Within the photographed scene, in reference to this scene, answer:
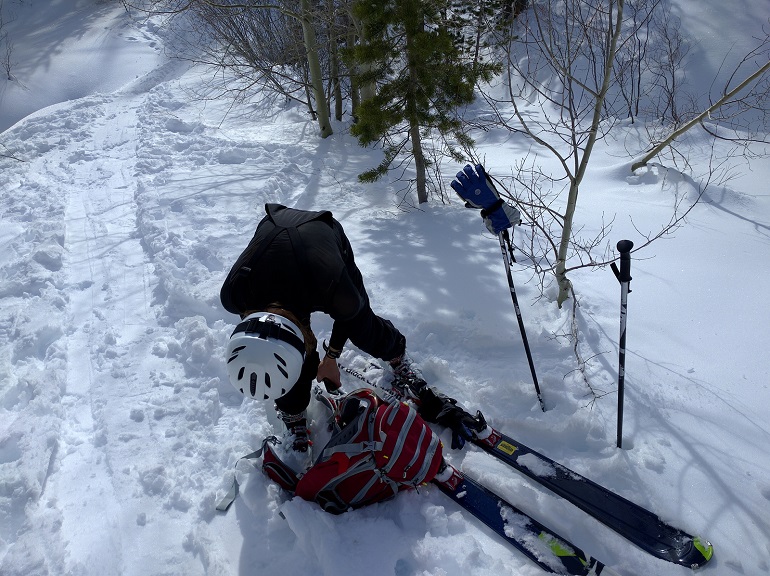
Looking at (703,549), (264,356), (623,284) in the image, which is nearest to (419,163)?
(623,284)

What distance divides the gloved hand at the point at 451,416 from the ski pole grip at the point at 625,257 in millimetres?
1281

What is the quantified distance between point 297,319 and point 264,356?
0.35m

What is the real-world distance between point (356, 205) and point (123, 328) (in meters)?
3.49

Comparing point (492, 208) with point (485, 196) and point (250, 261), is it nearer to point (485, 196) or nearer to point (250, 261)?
point (485, 196)

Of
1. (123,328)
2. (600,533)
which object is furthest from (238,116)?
(600,533)

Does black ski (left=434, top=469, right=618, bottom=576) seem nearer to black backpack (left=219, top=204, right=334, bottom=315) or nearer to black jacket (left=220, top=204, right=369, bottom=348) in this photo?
black jacket (left=220, top=204, right=369, bottom=348)

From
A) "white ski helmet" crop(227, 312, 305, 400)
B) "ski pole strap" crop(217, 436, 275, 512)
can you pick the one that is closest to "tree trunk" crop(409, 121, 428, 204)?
"white ski helmet" crop(227, 312, 305, 400)

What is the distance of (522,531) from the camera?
2799 millimetres

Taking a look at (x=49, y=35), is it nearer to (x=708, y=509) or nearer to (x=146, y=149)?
(x=146, y=149)

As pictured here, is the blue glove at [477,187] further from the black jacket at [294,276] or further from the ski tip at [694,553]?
the ski tip at [694,553]

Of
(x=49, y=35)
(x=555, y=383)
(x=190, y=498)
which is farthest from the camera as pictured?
(x=49, y=35)

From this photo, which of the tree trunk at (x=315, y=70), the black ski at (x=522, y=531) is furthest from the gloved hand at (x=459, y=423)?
the tree trunk at (x=315, y=70)

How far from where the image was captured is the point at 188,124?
30.5ft

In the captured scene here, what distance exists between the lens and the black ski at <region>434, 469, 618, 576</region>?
8.54 ft
